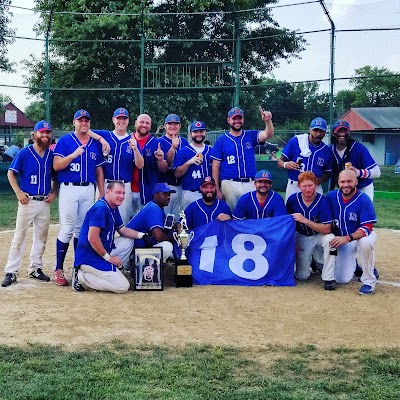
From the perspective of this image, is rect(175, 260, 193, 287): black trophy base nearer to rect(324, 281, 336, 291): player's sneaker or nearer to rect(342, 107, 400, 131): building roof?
rect(324, 281, 336, 291): player's sneaker

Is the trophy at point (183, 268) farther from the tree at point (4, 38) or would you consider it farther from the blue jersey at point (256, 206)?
the tree at point (4, 38)

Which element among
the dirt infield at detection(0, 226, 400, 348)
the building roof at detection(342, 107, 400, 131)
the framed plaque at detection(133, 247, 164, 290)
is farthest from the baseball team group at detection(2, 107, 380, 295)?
the building roof at detection(342, 107, 400, 131)

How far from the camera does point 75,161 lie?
6789mm

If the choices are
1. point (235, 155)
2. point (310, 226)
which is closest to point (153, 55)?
point (235, 155)

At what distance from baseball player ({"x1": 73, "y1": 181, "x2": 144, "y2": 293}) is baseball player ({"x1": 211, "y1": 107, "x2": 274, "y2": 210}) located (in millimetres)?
1562

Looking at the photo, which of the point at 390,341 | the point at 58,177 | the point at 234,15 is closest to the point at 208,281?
the point at 58,177

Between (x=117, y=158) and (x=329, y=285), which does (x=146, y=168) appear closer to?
(x=117, y=158)

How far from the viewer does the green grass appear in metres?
3.68

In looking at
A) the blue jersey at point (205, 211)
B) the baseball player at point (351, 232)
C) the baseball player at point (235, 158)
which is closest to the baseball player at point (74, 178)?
the blue jersey at point (205, 211)

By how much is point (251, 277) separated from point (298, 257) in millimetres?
659

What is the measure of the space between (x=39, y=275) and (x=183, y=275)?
5.50 ft

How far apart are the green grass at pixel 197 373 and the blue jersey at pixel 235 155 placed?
324 centimetres

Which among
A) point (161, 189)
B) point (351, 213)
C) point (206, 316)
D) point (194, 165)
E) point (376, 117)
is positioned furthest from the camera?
point (376, 117)

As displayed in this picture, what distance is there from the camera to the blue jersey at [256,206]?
282 inches
